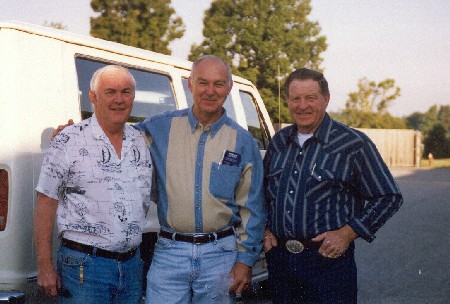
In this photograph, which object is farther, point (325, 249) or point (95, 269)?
point (325, 249)

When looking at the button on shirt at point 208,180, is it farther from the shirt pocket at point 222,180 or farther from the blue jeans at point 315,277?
the blue jeans at point 315,277

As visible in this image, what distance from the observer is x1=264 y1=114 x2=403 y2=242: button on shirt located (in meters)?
3.07

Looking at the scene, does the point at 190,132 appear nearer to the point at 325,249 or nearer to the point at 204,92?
the point at 204,92

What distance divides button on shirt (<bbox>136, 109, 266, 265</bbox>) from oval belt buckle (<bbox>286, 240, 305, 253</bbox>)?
0.57 ft

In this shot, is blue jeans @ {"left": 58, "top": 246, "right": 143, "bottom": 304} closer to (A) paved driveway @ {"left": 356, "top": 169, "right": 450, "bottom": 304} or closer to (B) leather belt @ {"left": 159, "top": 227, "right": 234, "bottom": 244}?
(B) leather belt @ {"left": 159, "top": 227, "right": 234, "bottom": 244}

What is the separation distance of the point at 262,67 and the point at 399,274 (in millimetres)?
30335

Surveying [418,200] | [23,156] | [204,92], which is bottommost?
[418,200]

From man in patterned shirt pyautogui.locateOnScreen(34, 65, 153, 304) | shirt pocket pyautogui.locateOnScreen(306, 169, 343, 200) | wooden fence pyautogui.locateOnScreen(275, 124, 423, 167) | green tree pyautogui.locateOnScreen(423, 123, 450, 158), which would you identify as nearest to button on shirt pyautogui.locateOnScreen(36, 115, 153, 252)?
man in patterned shirt pyautogui.locateOnScreen(34, 65, 153, 304)

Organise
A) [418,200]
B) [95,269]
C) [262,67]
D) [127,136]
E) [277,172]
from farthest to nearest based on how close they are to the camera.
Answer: [262,67]
[418,200]
[277,172]
[127,136]
[95,269]

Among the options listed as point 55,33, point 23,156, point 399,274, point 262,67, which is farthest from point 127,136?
point 262,67

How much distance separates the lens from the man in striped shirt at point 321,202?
10.1 ft

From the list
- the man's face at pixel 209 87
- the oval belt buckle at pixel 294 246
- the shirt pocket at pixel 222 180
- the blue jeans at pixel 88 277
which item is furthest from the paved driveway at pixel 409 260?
the blue jeans at pixel 88 277

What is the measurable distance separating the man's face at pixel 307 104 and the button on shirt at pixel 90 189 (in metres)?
1.00

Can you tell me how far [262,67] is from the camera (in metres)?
36.9
